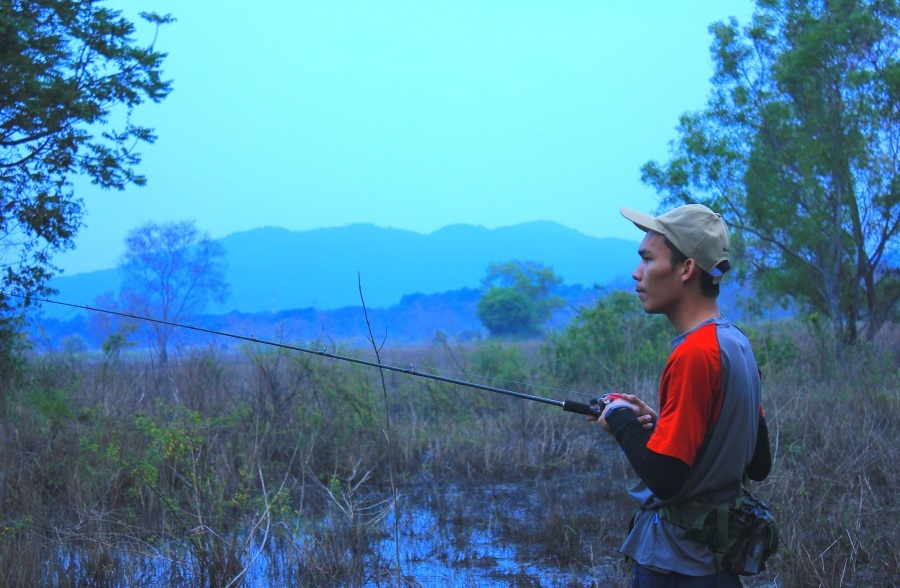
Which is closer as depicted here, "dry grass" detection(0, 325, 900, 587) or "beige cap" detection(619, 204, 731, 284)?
"beige cap" detection(619, 204, 731, 284)

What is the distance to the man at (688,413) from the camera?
228cm

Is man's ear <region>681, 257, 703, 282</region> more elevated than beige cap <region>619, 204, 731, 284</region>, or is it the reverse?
beige cap <region>619, 204, 731, 284</region>

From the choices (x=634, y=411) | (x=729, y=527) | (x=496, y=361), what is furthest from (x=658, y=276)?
(x=496, y=361)

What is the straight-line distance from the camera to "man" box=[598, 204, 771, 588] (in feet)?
7.49

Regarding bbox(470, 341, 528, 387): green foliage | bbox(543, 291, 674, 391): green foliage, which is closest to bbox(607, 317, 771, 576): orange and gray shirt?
bbox(543, 291, 674, 391): green foliage

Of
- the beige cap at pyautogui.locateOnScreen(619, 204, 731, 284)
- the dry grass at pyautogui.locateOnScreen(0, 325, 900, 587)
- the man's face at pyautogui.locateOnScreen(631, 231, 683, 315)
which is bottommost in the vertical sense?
the dry grass at pyautogui.locateOnScreen(0, 325, 900, 587)

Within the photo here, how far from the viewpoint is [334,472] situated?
7957 millimetres

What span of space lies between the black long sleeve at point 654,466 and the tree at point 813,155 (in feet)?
44.9

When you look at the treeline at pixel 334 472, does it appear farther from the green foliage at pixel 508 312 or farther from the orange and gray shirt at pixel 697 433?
the green foliage at pixel 508 312

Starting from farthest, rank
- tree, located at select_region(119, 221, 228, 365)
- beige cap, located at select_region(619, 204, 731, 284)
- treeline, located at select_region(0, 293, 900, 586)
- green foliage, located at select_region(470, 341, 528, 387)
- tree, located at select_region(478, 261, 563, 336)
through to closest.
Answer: tree, located at select_region(478, 261, 563, 336) → tree, located at select_region(119, 221, 228, 365) → green foliage, located at select_region(470, 341, 528, 387) → treeline, located at select_region(0, 293, 900, 586) → beige cap, located at select_region(619, 204, 731, 284)

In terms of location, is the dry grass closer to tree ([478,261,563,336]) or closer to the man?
the man

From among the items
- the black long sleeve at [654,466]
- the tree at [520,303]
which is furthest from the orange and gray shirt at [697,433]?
the tree at [520,303]

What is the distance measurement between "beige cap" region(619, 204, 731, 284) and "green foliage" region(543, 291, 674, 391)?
8.74m

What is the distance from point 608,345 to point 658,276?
11.1 meters
